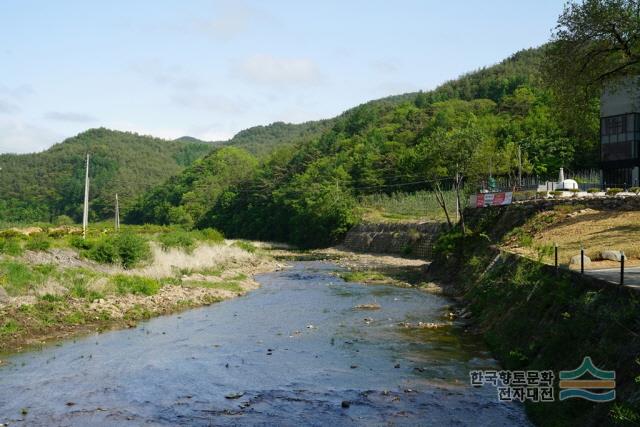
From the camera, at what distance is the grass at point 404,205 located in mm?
86312

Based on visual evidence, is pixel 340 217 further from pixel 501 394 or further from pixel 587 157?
pixel 501 394

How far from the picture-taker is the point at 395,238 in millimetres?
78375

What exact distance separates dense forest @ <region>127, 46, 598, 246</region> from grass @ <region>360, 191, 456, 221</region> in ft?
8.77

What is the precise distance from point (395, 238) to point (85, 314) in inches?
2101

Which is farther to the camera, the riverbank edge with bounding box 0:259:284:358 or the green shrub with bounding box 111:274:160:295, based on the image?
the green shrub with bounding box 111:274:160:295

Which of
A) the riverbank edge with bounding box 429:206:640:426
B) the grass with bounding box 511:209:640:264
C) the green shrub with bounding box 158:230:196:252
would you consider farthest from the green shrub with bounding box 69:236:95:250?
the grass with bounding box 511:209:640:264

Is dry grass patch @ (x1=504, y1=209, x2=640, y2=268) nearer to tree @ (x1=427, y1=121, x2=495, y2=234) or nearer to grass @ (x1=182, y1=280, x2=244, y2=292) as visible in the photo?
tree @ (x1=427, y1=121, x2=495, y2=234)

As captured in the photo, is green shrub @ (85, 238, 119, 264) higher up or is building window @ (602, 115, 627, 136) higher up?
building window @ (602, 115, 627, 136)

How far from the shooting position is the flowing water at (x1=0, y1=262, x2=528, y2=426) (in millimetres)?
15875

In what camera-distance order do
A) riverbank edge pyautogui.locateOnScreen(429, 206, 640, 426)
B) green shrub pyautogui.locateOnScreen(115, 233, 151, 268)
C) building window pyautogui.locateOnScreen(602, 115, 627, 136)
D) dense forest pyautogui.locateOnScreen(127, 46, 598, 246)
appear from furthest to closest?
dense forest pyautogui.locateOnScreen(127, 46, 598, 246) → building window pyautogui.locateOnScreen(602, 115, 627, 136) → green shrub pyautogui.locateOnScreen(115, 233, 151, 268) → riverbank edge pyautogui.locateOnScreen(429, 206, 640, 426)

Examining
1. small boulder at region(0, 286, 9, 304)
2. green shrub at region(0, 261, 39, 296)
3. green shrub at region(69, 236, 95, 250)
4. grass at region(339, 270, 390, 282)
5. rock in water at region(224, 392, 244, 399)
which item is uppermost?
green shrub at region(69, 236, 95, 250)

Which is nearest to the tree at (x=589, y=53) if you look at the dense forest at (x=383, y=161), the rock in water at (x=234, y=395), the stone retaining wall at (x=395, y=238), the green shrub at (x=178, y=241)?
the dense forest at (x=383, y=161)
